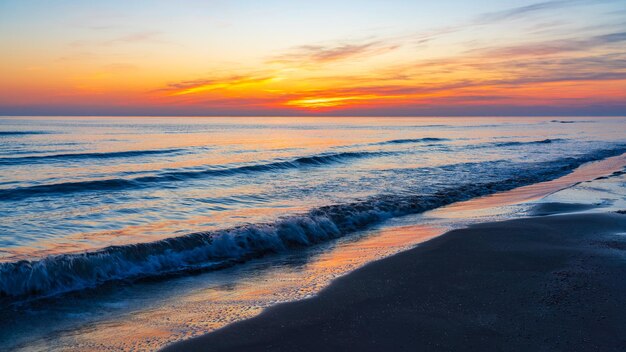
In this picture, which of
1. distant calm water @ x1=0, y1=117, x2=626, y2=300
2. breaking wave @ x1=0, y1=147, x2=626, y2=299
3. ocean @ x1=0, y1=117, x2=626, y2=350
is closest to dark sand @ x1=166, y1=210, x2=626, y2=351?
ocean @ x1=0, y1=117, x2=626, y2=350

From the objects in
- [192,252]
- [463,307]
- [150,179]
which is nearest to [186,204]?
[192,252]

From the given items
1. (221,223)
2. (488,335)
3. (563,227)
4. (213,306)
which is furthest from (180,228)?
(563,227)

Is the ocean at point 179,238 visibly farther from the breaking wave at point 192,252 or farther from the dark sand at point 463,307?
the dark sand at point 463,307

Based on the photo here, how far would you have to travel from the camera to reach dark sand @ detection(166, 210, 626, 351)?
182 inches

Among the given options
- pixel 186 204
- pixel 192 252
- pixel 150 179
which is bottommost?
pixel 192 252

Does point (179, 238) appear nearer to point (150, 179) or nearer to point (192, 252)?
point (192, 252)

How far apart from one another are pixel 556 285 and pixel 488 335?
7.33 ft

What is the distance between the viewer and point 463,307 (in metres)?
5.54

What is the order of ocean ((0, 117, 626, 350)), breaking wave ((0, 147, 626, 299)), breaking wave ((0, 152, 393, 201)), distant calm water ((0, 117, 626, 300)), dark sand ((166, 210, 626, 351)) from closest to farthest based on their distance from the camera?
dark sand ((166, 210, 626, 351)) → ocean ((0, 117, 626, 350)) → breaking wave ((0, 147, 626, 299)) → distant calm water ((0, 117, 626, 300)) → breaking wave ((0, 152, 393, 201))

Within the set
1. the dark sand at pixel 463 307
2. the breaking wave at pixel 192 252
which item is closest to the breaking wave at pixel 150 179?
the breaking wave at pixel 192 252

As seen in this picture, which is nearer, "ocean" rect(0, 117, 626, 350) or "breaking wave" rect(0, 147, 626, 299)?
"ocean" rect(0, 117, 626, 350)

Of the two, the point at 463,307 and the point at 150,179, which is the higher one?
the point at 150,179

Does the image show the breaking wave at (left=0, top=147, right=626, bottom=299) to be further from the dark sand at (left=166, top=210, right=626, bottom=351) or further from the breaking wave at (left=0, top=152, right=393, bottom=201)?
the breaking wave at (left=0, top=152, right=393, bottom=201)

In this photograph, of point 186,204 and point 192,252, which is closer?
point 192,252
